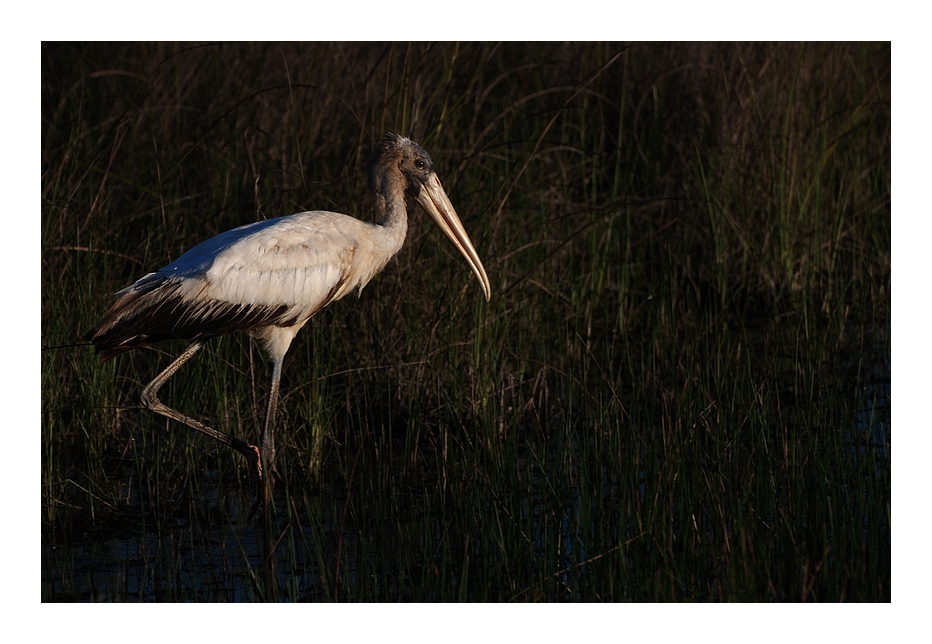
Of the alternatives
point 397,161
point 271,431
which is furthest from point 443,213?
point 271,431

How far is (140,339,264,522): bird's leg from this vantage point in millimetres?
4633

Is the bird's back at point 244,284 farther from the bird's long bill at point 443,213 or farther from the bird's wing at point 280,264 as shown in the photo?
the bird's long bill at point 443,213

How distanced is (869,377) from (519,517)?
8.51ft

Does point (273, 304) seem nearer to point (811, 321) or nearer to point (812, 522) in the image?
point (812, 522)

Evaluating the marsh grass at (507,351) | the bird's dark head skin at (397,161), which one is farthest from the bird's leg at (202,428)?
the bird's dark head skin at (397,161)

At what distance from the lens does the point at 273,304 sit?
4723mm

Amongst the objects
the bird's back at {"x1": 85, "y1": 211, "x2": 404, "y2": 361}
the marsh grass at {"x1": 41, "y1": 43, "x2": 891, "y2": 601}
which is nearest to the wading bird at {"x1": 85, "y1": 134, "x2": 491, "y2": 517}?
the bird's back at {"x1": 85, "y1": 211, "x2": 404, "y2": 361}

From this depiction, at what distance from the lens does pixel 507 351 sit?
18.2ft

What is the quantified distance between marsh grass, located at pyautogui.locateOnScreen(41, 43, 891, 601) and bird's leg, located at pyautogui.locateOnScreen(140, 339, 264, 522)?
11cm

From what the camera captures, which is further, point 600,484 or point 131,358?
point 131,358

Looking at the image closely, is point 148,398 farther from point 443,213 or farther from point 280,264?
point 443,213

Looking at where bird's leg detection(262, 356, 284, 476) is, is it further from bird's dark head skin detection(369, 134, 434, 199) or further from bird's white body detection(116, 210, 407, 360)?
bird's dark head skin detection(369, 134, 434, 199)

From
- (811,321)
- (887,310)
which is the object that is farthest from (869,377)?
(887,310)

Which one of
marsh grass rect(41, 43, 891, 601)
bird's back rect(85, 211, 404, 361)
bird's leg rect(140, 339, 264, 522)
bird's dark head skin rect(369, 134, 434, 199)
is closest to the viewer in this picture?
marsh grass rect(41, 43, 891, 601)
